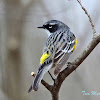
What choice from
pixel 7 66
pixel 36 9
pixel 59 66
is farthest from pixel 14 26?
pixel 59 66

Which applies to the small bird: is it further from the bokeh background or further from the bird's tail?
the bokeh background

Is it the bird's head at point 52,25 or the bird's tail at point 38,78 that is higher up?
the bird's head at point 52,25

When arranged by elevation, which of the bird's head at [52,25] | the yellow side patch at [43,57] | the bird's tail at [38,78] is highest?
the bird's head at [52,25]

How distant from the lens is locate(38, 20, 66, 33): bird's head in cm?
136

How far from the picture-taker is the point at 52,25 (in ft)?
4.58

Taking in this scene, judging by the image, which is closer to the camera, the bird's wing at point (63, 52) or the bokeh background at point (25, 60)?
the bird's wing at point (63, 52)

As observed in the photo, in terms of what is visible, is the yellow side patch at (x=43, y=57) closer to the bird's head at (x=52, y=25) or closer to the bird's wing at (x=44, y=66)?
the bird's wing at (x=44, y=66)

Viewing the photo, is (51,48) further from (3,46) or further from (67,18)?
(3,46)

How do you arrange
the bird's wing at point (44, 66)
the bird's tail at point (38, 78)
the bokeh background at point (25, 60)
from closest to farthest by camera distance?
the bird's tail at point (38, 78), the bird's wing at point (44, 66), the bokeh background at point (25, 60)

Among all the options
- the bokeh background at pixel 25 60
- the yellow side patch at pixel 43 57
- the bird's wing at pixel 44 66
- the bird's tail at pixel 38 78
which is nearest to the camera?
the bird's tail at pixel 38 78

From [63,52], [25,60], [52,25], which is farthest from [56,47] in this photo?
[25,60]

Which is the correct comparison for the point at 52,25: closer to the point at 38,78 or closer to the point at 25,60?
the point at 38,78

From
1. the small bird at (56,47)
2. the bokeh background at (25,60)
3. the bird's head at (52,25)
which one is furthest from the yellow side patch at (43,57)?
the bokeh background at (25,60)

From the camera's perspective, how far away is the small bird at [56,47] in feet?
4.37
